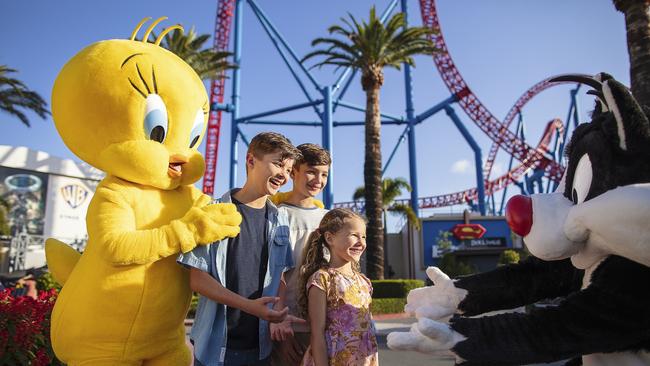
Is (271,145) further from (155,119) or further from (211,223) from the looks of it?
Answer: (155,119)

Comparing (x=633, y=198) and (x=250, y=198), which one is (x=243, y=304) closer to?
(x=250, y=198)

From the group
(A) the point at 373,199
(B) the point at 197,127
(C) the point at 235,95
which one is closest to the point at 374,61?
(A) the point at 373,199

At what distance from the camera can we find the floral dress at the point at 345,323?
1999 mm

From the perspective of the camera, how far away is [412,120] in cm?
2195

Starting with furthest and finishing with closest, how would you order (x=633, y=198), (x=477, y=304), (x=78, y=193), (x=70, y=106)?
(x=78, y=193), (x=70, y=106), (x=477, y=304), (x=633, y=198)

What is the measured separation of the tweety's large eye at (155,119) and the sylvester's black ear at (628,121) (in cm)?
203

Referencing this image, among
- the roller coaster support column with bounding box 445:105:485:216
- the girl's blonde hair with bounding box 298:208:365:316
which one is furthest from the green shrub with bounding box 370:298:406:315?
the roller coaster support column with bounding box 445:105:485:216

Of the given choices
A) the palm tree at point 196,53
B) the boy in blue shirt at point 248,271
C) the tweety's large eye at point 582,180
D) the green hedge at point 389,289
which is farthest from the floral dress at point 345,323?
the palm tree at point 196,53

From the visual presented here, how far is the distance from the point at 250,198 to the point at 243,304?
59cm

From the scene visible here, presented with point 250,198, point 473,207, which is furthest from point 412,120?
point 250,198

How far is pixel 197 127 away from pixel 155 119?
33cm

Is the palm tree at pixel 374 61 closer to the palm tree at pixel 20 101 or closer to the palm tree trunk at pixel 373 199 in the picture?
the palm tree trunk at pixel 373 199

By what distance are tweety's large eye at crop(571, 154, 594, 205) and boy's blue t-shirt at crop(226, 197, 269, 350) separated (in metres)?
1.37

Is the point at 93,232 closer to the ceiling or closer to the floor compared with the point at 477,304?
closer to the ceiling
